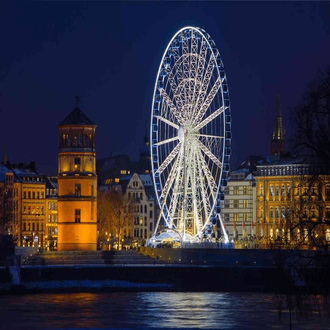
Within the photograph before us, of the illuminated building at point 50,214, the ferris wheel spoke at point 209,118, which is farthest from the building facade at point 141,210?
the ferris wheel spoke at point 209,118

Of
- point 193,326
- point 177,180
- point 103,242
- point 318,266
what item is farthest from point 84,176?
point 318,266

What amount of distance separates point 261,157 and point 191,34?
76720 mm

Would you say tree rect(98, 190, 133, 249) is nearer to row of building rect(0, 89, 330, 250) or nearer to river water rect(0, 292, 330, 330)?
row of building rect(0, 89, 330, 250)

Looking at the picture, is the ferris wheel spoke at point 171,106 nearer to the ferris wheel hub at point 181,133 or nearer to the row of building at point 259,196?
the ferris wheel hub at point 181,133

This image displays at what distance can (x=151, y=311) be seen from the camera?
281ft

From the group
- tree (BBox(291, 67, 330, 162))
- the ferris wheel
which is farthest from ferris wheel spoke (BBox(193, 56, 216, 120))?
tree (BBox(291, 67, 330, 162))

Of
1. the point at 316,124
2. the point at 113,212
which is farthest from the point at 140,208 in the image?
the point at 316,124

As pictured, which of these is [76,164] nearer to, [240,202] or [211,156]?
[211,156]

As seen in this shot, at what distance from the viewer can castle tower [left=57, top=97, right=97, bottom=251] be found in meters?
127

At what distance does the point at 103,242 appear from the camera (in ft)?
560

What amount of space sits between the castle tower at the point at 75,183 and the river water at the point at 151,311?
22.0 meters

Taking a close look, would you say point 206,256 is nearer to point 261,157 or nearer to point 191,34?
point 191,34

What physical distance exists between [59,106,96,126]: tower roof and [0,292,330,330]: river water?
27.0m

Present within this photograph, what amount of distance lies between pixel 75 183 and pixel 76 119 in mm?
7008
